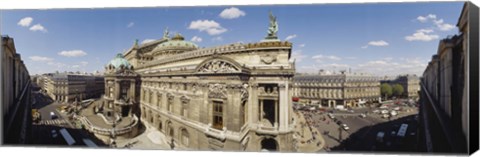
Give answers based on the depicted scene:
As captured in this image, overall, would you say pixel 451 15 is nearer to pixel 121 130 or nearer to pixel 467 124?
pixel 467 124

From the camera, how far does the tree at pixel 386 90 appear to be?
7992 millimetres

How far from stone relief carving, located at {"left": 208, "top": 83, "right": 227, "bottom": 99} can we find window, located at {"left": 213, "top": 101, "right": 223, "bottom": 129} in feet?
0.58

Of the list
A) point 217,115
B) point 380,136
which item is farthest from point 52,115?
point 380,136

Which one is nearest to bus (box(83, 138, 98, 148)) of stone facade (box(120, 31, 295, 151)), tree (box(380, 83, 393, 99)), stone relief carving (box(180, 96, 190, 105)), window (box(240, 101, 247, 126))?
stone facade (box(120, 31, 295, 151))

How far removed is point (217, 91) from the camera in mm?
8391

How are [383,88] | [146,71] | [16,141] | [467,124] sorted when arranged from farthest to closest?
[146,71], [16,141], [383,88], [467,124]

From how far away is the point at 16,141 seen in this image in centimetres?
894

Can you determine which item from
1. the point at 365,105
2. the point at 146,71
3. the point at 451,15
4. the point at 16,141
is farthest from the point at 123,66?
the point at 451,15

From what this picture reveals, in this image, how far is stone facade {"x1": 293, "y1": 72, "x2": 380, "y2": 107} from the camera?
26.6 ft

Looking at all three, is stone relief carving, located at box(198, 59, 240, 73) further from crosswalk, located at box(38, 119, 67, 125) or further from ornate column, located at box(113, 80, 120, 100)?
crosswalk, located at box(38, 119, 67, 125)

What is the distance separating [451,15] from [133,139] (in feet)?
25.2

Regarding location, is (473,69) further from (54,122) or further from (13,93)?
(13,93)

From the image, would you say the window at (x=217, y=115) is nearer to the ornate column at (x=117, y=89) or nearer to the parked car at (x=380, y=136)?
the ornate column at (x=117, y=89)

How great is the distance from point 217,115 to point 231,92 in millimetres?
697
